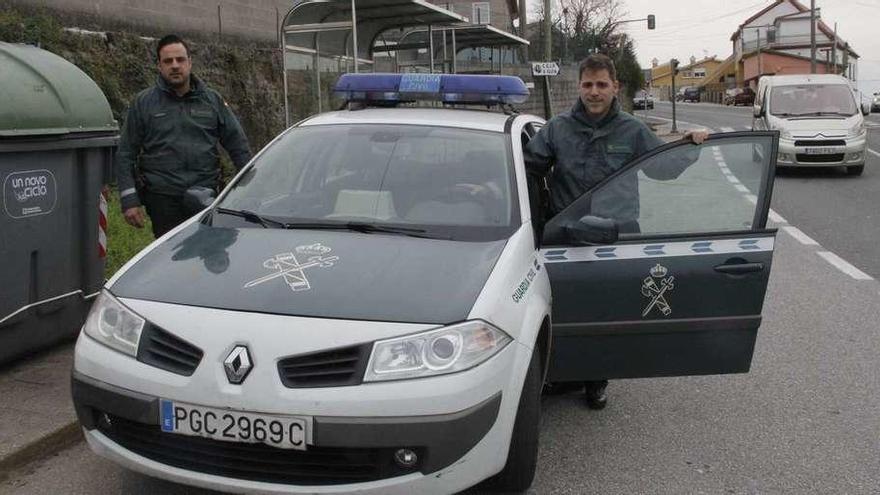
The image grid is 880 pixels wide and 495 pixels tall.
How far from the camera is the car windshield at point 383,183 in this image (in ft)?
12.5

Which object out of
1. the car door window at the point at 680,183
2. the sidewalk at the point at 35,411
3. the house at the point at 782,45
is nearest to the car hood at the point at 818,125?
the car door window at the point at 680,183

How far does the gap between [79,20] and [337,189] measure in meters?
6.54

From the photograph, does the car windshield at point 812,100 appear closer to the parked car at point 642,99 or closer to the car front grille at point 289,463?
the car front grille at point 289,463

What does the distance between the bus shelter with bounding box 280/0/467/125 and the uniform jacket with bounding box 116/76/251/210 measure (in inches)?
230

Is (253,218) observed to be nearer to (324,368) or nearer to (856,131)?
(324,368)

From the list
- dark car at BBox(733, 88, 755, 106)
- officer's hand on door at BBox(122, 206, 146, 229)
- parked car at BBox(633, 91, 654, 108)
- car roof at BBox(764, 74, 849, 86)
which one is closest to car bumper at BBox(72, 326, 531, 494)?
officer's hand on door at BBox(122, 206, 146, 229)

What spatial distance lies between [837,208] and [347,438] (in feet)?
36.0

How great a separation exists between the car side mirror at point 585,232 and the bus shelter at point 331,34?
23.9ft

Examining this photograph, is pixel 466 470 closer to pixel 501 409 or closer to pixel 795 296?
pixel 501 409

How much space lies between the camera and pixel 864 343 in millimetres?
5723

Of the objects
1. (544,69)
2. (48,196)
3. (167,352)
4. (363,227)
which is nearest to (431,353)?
(167,352)

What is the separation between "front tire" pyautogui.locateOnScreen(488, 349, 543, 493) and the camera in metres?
3.25

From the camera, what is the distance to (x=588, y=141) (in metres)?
4.45

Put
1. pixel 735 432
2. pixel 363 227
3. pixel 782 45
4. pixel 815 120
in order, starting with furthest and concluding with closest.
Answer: pixel 782 45 < pixel 815 120 < pixel 735 432 < pixel 363 227
